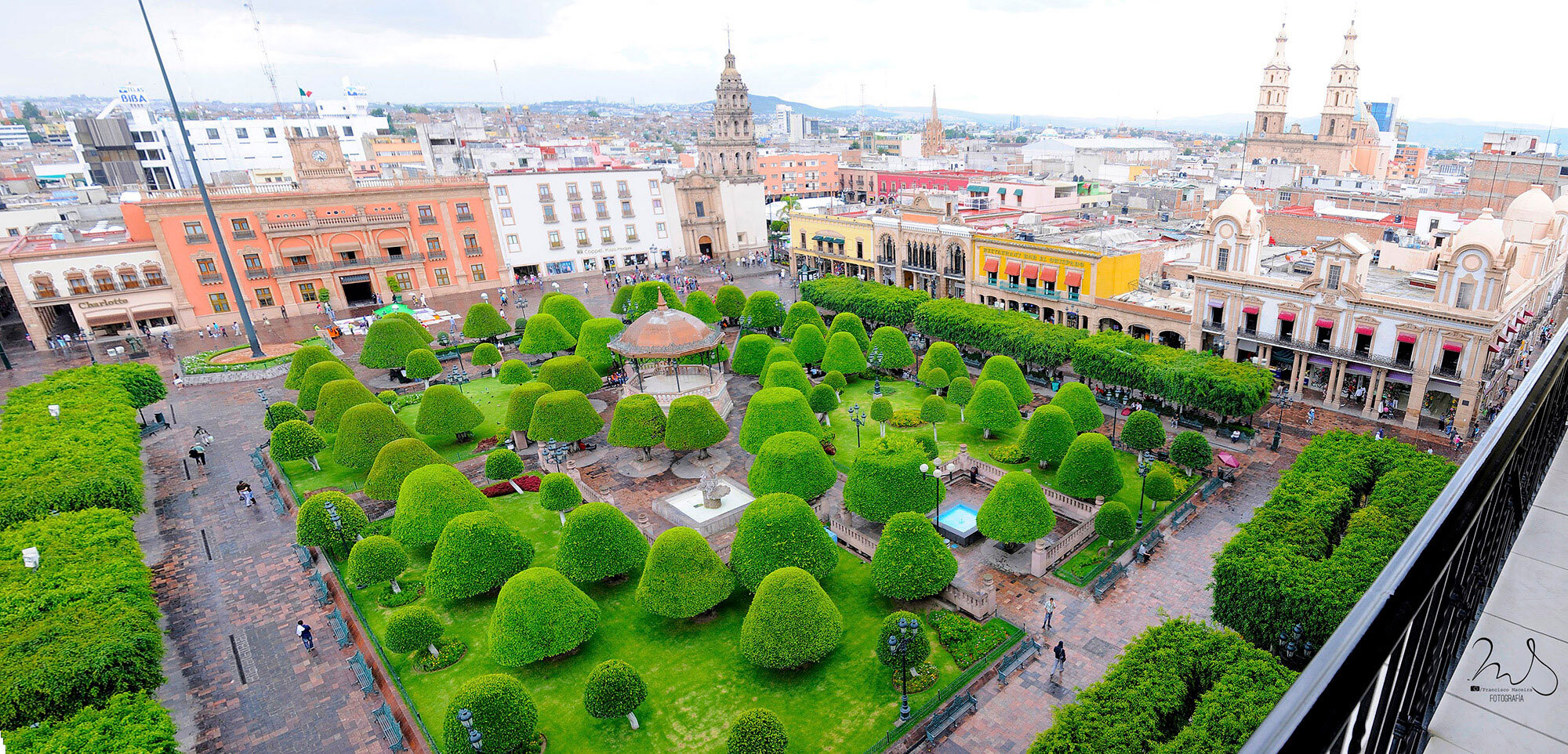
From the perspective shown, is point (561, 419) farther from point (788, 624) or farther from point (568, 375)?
point (788, 624)

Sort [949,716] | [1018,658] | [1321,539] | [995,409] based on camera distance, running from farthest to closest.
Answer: [995,409] < [1018,658] < [1321,539] < [949,716]

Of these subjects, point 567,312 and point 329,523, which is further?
point 567,312

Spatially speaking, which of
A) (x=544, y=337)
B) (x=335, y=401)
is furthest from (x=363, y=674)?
(x=544, y=337)

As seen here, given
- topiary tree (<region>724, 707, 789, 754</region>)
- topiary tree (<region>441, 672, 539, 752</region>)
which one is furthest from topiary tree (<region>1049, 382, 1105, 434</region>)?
topiary tree (<region>441, 672, 539, 752</region>)

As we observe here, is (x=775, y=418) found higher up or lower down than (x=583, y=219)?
lower down

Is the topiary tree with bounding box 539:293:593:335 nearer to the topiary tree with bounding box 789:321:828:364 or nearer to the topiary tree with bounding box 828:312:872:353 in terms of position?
the topiary tree with bounding box 789:321:828:364

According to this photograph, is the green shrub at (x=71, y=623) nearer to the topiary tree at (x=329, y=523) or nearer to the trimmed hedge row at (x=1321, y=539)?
the topiary tree at (x=329, y=523)

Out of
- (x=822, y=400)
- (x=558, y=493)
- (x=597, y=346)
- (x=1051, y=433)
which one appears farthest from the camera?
(x=597, y=346)
